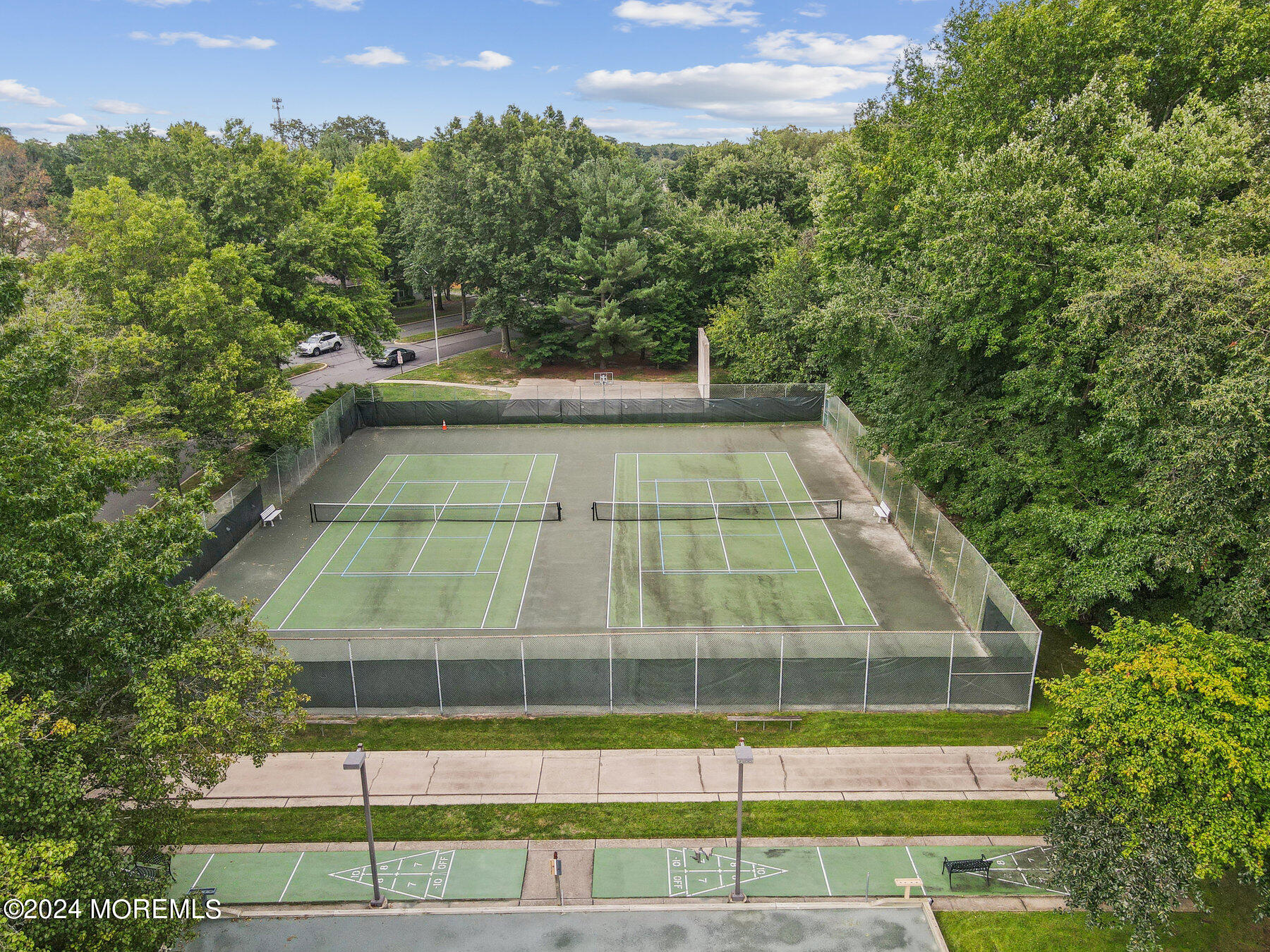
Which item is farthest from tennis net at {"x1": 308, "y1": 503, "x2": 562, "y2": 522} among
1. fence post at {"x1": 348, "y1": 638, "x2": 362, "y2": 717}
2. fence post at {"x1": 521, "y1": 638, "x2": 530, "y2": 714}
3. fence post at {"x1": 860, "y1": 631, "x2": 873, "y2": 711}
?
fence post at {"x1": 860, "y1": 631, "x2": 873, "y2": 711}

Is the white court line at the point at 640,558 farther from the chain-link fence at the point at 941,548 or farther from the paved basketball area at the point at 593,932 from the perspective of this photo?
the paved basketball area at the point at 593,932

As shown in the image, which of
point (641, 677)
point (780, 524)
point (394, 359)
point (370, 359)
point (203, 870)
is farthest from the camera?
point (370, 359)

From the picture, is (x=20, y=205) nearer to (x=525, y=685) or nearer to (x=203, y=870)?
(x=525, y=685)

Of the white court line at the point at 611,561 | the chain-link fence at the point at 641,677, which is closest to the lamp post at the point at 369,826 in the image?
the chain-link fence at the point at 641,677

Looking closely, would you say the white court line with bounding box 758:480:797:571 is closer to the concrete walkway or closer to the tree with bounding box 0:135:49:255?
the concrete walkway

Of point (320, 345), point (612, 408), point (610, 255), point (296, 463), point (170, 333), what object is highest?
point (610, 255)

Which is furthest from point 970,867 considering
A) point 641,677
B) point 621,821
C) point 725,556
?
point 725,556
